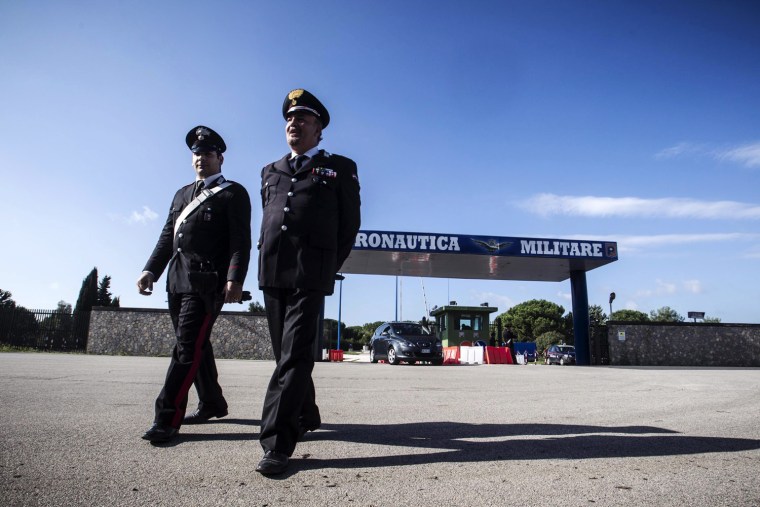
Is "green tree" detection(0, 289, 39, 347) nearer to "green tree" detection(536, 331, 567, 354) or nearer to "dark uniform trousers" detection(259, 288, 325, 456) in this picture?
"dark uniform trousers" detection(259, 288, 325, 456)

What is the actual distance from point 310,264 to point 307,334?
1.29 feet

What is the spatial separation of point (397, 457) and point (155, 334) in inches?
793

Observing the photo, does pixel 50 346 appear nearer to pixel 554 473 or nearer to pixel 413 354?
pixel 413 354

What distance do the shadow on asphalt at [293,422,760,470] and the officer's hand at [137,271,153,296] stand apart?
5.16ft

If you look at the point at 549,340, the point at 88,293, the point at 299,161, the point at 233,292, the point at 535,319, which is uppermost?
the point at 88,293

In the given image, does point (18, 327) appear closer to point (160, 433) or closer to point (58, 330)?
point (58, 330)

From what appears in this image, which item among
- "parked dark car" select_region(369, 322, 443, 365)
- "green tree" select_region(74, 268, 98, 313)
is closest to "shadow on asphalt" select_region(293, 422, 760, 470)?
"parked dark car" select_region(369, 322, 443, 365)

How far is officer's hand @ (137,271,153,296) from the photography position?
134 inches

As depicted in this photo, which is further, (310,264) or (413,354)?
(413,354)

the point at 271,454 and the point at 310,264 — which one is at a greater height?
the point at 310,264

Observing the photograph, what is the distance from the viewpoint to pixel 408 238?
57.2ft

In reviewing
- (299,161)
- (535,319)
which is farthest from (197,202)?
(535,319)

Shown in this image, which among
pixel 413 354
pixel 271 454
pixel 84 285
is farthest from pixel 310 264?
pixel 84 285

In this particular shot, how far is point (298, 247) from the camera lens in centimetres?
270
